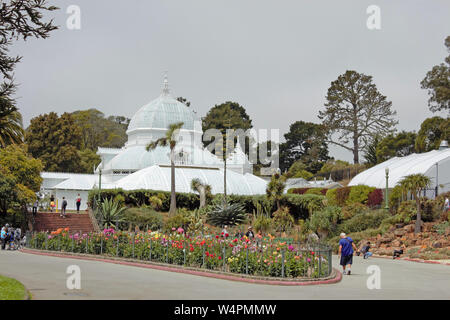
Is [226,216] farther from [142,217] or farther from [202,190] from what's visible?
[142,217]

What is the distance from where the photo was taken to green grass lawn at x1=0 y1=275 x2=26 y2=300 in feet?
35.2

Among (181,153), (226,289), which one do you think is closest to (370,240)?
(226,289)

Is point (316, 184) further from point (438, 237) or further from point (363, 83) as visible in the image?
point (438, 237)

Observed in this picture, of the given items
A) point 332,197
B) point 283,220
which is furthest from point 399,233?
point 332,197

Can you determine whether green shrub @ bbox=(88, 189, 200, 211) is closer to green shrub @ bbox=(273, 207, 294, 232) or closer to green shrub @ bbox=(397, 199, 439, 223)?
green shrub @ bbox=(273, 207, 294, 232)

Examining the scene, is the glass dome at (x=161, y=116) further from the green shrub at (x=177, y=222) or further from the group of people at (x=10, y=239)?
the group of people at (x=10, y=239)

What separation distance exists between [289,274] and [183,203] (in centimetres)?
2983

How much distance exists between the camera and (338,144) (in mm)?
67125

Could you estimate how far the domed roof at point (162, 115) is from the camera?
62.6m

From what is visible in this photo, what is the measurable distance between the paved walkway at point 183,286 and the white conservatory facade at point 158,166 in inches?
1179

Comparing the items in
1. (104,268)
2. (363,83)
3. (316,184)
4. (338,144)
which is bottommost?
(104,268)

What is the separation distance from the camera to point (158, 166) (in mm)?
51438

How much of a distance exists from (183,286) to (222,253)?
3748 millimetres
